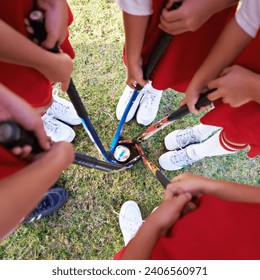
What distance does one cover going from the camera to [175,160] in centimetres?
132

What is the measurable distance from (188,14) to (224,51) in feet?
0.43

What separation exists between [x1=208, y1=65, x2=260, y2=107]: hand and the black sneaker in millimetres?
799

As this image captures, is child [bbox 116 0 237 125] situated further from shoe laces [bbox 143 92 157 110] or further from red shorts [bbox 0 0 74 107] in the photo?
shoe laces [bbox 143 92 157 110]

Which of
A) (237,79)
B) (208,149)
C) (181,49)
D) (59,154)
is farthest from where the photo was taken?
(208,149)

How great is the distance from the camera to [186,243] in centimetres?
54

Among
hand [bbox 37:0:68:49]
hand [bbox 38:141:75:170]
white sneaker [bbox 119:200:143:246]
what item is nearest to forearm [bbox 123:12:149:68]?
hand [bbox 37:0:68:49]

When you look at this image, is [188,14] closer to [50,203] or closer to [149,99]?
[149,99]

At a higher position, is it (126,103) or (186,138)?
(126,103)

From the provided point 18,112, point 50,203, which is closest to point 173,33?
point 18,112

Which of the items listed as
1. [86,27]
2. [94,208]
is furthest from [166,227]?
[86,27]

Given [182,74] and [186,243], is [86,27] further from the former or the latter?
[186,243]

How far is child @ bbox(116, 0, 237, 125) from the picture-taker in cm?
67

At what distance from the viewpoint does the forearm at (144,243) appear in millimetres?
590

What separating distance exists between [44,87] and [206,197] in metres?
0.53
